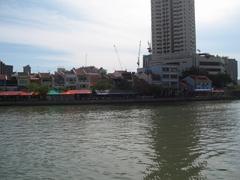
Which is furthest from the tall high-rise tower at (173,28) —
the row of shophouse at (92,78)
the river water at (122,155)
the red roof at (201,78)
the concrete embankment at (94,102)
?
the river water at (122,155)

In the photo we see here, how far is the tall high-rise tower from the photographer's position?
555ft

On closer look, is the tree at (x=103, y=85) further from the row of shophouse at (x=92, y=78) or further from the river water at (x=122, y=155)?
the river water at (x=122, y=155)

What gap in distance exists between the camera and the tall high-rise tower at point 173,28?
169m

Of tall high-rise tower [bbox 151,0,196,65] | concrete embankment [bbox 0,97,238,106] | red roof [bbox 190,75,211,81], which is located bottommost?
concrete embankment [bbox 0,97,238,106]

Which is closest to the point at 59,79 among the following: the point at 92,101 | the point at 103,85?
the point at 103,85

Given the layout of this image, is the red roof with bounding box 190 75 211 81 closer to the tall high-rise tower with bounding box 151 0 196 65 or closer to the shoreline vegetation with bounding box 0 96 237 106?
the shoreline vegetation with bounding box 0 96 237 106

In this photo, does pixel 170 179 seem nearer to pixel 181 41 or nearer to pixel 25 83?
pixel 25 83

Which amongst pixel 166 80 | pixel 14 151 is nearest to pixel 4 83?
pixel 166 80

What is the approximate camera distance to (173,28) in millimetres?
172000

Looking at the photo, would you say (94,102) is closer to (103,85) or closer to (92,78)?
(103,85)

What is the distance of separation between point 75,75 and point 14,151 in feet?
282

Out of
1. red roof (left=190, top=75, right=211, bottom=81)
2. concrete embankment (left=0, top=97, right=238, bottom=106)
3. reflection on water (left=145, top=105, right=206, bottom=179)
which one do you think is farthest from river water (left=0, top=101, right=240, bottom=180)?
red roof (left=190, top=75, right=211, bottom=81)

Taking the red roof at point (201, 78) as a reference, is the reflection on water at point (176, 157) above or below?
below

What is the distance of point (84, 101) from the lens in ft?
305
